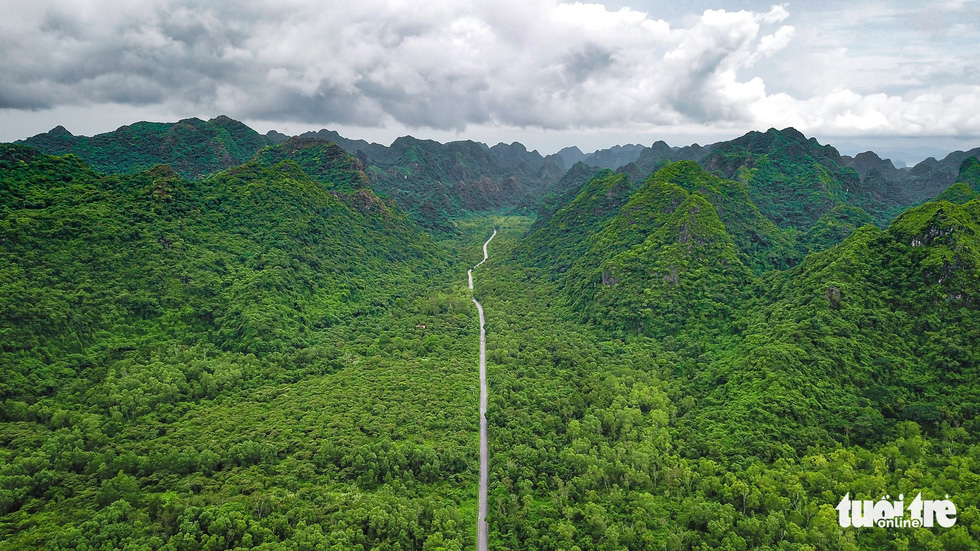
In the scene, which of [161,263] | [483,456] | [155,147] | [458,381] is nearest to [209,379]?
[161,263]

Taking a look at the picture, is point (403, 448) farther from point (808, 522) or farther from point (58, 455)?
point (808, 522)

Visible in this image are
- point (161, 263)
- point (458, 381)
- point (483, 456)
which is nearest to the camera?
point (483, 456)

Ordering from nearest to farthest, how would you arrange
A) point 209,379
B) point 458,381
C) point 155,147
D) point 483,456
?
point 483,456
point 209,379
point 458,381
point 155,147

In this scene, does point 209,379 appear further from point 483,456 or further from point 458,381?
point 483,456

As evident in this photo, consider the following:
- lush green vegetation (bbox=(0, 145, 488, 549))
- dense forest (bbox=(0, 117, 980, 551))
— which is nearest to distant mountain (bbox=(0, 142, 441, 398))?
lush green vegetation (bbox=(0, 145, 488, 549))

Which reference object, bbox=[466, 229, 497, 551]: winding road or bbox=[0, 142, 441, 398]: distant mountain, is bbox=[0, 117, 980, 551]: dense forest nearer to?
bbox=[0, 142, 441, 398]: distant mountain

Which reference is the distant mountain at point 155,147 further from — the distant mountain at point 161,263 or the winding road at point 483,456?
the winding road at point 483,456
